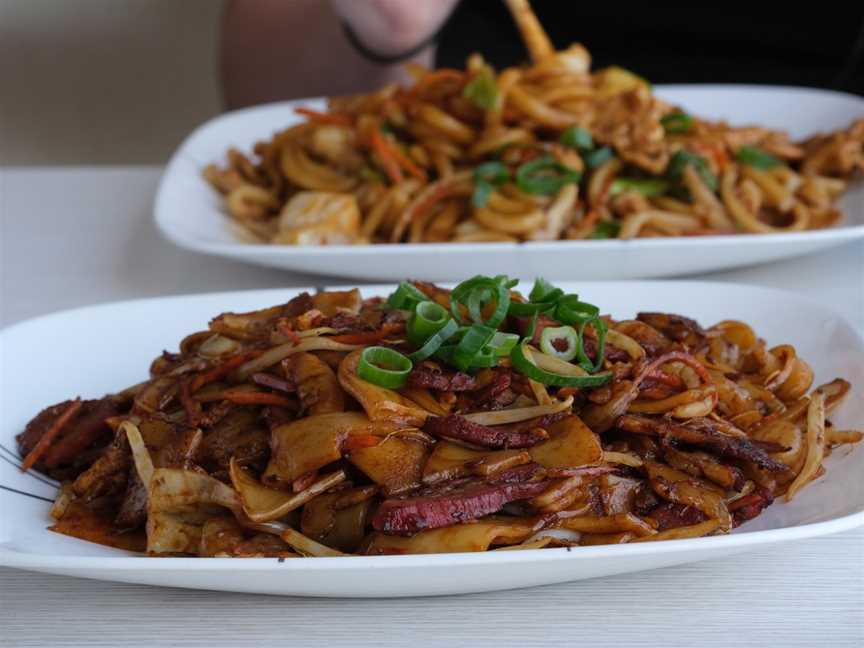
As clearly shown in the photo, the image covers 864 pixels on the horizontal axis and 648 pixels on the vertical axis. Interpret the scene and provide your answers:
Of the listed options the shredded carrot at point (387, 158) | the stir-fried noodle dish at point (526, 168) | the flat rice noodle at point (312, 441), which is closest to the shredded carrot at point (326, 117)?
the stir-fried noodle dish at point (526, 168)

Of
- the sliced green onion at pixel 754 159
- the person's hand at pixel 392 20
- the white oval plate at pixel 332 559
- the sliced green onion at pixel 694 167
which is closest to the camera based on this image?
the white oval plate at pixel 332 559

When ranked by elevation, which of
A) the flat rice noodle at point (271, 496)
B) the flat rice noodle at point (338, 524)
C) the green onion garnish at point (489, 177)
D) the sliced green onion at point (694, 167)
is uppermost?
the flat rice noodle at point (271, 496)

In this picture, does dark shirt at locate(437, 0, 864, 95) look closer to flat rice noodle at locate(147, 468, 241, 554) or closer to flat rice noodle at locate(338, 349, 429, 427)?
flat rice noodle at locate(338, 349, 429, 427)

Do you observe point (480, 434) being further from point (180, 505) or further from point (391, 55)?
point (391, 55)

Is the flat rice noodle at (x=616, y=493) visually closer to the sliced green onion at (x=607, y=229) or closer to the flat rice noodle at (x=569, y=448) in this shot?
the flat rice noodle at (x=569, y=448)

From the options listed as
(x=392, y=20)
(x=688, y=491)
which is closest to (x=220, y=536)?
(x=688, y=491)

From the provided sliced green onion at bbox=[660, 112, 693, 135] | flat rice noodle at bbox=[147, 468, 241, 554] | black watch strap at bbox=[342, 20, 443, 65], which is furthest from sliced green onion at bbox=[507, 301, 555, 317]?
black watch strap at bbox=[342, 20, 443, 65]

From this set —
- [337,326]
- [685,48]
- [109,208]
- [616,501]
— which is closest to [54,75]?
[109,208]
